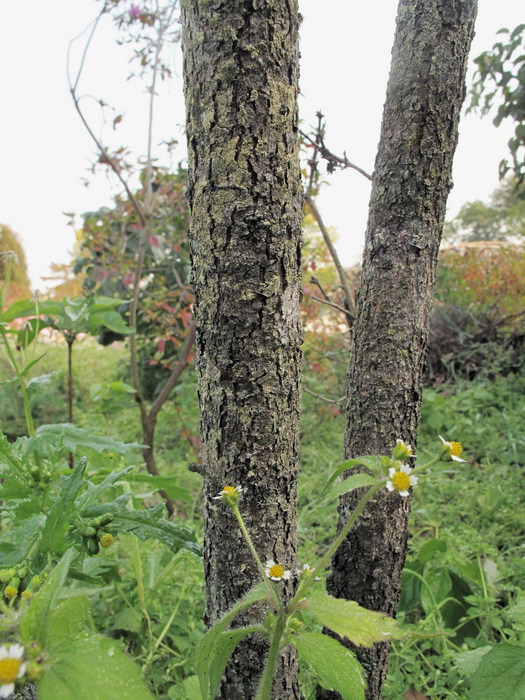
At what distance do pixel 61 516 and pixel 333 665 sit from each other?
17.3 inches

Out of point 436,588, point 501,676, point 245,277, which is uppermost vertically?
point 245,277

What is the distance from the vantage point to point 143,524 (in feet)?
2.75

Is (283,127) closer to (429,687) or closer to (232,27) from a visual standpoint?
(232,27)

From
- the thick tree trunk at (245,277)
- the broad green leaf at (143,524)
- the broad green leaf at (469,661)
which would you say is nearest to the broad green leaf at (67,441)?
the broad green leaf at (143,524)

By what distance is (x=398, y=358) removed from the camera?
0.96 metres

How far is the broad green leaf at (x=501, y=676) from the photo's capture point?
83 cm

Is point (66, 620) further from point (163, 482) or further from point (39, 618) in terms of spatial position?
point (163, 482)

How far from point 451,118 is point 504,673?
0.98 metres

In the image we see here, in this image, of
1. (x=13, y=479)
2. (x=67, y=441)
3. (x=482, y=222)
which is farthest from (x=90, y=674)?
(x=482, y=222)

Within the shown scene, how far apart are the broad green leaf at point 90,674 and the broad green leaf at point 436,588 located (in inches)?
42.3

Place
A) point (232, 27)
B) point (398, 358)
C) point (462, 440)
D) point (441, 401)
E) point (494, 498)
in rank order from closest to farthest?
point (232, 27) → point (398, 358) → point (494, 498) → point (462, 440) → point (441, 401)

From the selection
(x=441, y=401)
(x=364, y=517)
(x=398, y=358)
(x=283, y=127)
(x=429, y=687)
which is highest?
(x=283, y=127)

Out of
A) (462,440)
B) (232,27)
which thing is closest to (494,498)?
(462,440)

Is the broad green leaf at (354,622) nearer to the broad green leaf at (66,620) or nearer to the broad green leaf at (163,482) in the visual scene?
the broad green leaf at (66,620)
